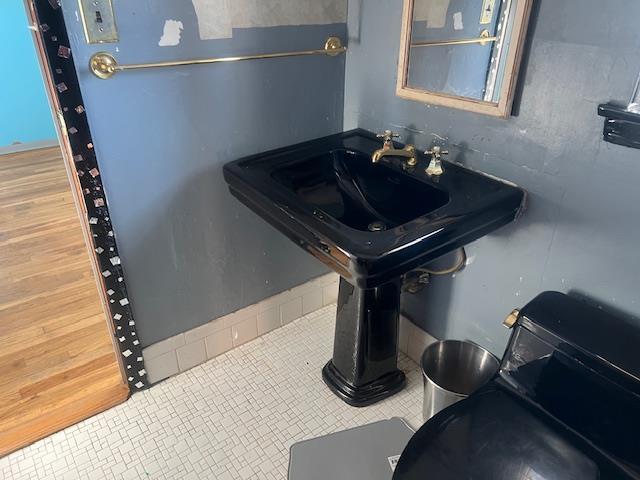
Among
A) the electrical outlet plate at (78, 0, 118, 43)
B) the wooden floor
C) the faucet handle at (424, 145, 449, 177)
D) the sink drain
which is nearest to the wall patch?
the faucet handle at (424, 145, 449, 177)

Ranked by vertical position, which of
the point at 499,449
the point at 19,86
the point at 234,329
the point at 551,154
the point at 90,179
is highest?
the point at 551,154

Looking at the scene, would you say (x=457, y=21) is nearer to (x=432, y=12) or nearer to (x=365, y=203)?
(x=432, y=12)

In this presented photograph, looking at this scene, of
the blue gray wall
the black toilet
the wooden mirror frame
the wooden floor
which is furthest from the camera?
the blue gray wall

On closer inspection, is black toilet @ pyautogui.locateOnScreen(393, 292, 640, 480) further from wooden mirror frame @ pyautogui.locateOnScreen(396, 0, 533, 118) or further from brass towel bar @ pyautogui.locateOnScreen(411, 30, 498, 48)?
brass towel bar @ pyautogui.locateOnScreen(411, 30, 498, 48)

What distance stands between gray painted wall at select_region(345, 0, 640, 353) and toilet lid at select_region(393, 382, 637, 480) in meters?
0.35

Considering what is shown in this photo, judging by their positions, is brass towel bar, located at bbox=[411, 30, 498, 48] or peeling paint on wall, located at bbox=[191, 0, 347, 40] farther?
peeling paint on wall, located at bbox=[191, 0, 347, 40]

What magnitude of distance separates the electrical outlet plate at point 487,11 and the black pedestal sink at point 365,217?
39 cm

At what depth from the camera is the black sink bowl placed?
1033 mm

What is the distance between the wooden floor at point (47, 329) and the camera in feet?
5.29

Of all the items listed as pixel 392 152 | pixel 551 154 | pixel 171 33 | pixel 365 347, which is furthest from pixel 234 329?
pixel 551 154

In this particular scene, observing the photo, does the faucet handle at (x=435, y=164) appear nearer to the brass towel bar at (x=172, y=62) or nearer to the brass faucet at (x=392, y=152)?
the brass faucet at (x=392, y=152)

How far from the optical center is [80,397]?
1.66 meters

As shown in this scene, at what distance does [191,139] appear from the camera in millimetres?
1425

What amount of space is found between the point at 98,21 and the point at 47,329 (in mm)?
1363
